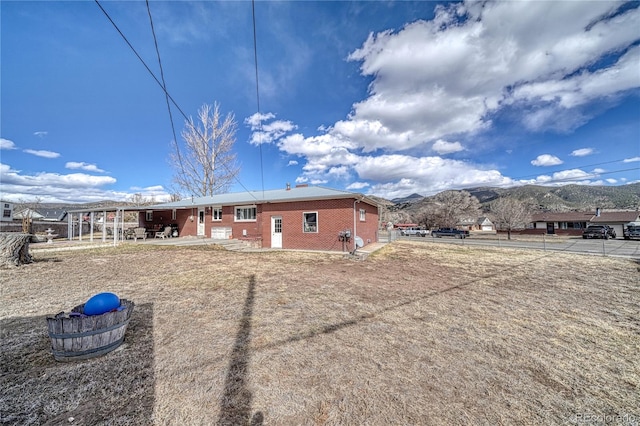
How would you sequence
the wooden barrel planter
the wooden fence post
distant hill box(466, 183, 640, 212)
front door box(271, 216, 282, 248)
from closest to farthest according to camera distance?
the wooden barrel planter, the wooden fence post, front door box(271, 216, 282, 248), distant hill box(466, 183, 640, 212)

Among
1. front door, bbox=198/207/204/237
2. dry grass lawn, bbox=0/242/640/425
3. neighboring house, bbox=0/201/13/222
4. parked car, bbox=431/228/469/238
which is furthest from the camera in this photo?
neighboring house, bbox=0/201/13/222

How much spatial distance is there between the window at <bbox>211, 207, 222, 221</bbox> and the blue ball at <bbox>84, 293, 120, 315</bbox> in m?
15.9

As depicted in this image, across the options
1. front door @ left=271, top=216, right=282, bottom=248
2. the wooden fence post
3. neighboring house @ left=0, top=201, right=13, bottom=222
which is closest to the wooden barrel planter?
the wooden fence post

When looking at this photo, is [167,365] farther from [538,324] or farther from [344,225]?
[344,225]

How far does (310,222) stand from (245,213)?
17.9ft

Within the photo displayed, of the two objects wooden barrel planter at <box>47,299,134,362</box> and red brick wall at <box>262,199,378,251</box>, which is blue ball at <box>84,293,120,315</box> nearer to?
wooden barrel planter at <box>47,299,134,362</box>

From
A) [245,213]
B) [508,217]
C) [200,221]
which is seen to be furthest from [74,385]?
[508,217]

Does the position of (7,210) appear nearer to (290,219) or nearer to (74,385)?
(290,219)

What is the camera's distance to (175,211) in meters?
21.3

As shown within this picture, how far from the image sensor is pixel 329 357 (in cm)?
336

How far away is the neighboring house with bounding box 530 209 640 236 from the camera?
124 feet

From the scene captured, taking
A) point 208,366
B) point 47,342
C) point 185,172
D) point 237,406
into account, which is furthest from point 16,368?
point 185,172

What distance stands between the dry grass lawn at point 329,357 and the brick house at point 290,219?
6685mm

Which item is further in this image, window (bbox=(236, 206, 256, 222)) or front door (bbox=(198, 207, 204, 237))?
front door (bbox=(198, 207, 204, 237))
